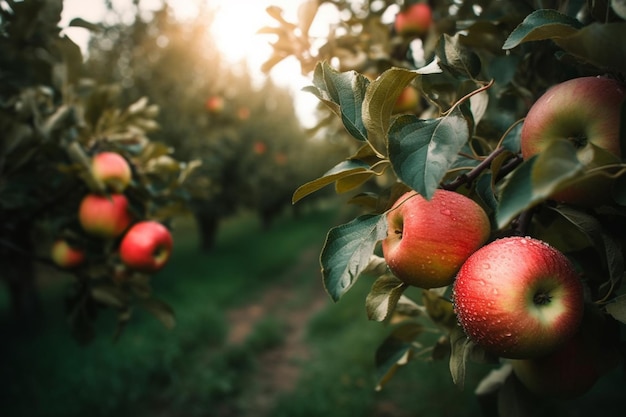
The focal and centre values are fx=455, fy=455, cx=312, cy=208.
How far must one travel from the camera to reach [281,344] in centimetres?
684

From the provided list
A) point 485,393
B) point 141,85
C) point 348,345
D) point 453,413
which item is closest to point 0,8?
point 485,393

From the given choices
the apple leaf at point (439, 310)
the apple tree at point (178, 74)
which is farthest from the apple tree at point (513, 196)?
the apple tree at point (178, 74)

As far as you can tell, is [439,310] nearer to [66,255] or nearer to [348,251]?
[348,251]

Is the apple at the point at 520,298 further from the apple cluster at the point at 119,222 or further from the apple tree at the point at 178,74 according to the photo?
the apple tree at the point at 178,74

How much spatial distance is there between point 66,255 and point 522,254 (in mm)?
1842

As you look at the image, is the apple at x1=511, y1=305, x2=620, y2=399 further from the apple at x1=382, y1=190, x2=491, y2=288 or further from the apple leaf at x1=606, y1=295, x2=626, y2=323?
the apple at x1=382, y1=190, x2=491, y2=288

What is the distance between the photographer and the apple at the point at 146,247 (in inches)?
67.7

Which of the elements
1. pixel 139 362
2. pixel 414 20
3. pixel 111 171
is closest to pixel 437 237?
pixel 111 171

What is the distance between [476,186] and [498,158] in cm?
9

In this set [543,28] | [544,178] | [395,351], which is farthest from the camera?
[395,351]

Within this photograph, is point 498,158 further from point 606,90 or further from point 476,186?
point 606,90

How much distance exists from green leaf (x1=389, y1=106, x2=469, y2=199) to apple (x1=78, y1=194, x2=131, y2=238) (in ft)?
4.34

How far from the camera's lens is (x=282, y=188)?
1833cm

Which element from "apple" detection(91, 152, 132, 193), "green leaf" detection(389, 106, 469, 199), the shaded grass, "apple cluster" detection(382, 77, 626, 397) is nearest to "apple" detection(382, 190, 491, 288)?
"apple cluster" detection(382, 77, 626, 397)
